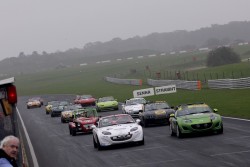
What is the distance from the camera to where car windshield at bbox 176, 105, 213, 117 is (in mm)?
Result: 25070

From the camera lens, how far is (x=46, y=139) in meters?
32.8

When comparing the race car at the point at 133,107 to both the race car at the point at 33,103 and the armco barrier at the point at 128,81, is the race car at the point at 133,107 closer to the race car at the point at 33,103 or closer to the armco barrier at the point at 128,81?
the race car at the point at 33,103

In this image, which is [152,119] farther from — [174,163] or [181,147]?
[174,163]

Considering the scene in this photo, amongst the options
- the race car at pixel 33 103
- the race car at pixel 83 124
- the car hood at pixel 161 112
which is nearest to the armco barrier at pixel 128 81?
the race car at pixel 33 103

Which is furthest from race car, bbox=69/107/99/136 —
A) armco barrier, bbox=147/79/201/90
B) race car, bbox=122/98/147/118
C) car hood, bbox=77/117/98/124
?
armco barrier, bbox=147/79/201/90

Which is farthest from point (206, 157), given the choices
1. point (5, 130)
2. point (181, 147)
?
point (5, 130)

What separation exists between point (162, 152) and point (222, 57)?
79.4 metres

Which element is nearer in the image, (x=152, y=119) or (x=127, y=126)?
(x=127, y=126)

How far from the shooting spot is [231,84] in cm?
5250

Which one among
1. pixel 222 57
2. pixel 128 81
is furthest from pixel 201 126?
pixel 222 57

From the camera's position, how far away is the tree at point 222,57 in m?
97.8

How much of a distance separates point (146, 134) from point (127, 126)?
15.9ft

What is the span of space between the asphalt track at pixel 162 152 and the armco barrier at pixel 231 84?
2007 centimetres

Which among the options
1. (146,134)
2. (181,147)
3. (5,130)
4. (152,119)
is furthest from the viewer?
(152,119)
